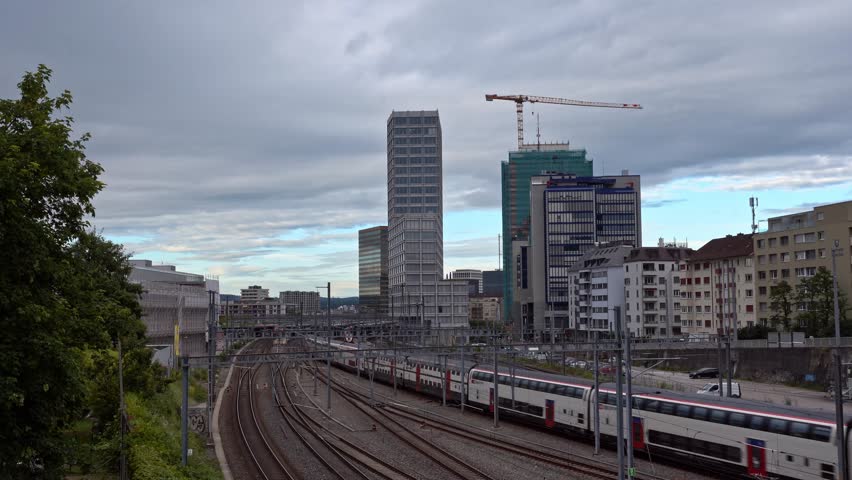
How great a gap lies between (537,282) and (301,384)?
91.5m

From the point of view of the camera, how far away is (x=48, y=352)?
1495cm

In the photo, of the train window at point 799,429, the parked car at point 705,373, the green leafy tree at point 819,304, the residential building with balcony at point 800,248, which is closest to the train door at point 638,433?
the train window at point 799,429

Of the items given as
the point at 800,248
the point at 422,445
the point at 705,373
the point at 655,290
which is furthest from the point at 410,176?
the point at 422,445

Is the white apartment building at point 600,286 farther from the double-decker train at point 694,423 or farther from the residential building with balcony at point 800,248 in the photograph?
the double-decker train at point 694,423

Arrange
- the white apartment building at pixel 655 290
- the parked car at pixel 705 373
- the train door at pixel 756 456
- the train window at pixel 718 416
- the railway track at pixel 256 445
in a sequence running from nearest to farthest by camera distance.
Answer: the train door at pixel 756 456 < the train window at pixel 718 416 < the railway track at pixel 256 445 < the parked car at pixel 705 373 < the white apartment building at pixel 655 290

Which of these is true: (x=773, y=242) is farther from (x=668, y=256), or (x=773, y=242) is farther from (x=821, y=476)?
(x=821, y=476)

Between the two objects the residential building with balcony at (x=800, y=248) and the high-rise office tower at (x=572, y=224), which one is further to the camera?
the high-rise office tower at (x=572, y=224)

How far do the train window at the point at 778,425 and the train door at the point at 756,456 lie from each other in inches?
27.3

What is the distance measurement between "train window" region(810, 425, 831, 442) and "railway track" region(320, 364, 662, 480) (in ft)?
20.9

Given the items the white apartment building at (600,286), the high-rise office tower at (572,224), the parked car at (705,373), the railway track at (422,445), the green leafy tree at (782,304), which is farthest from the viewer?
the high-rise office tower at (572,224)

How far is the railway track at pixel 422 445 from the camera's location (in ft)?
92.6

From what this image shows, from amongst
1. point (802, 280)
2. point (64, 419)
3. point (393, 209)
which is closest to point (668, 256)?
point (802, 280)

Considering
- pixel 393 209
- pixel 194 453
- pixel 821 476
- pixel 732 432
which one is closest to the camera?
pixel 821 476

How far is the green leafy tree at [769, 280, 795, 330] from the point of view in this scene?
7306 cm
